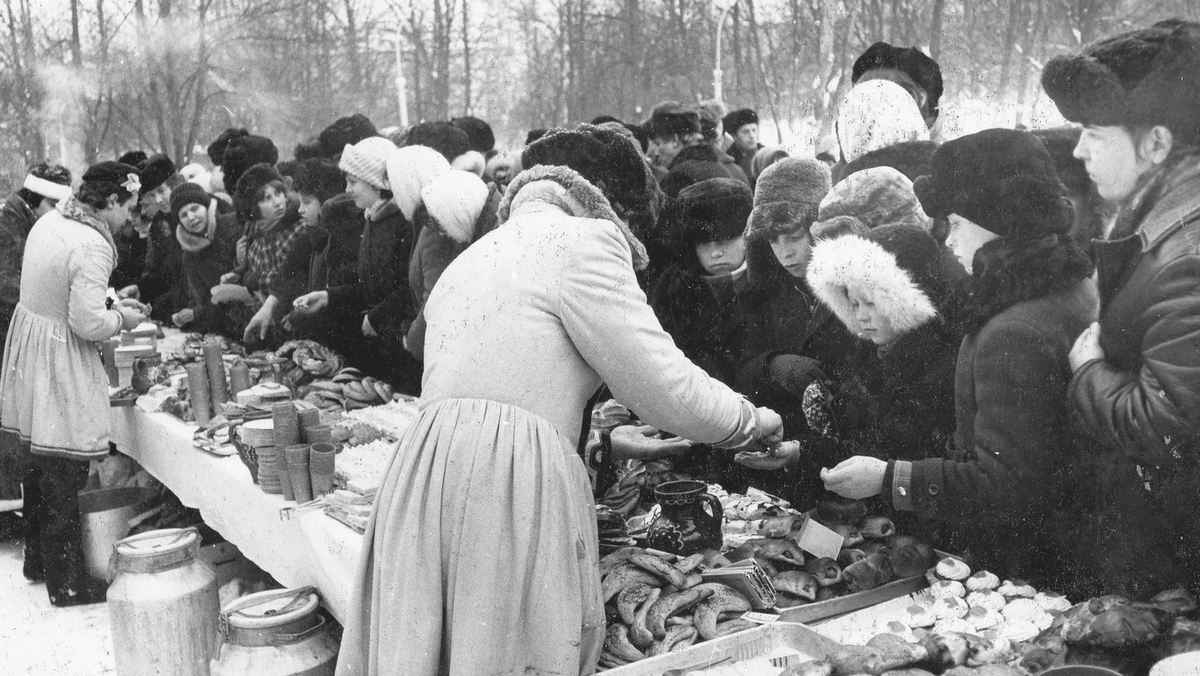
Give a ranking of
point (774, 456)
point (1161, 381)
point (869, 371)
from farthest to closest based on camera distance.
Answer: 1. point (869, 371)
2. point (774, 456)
3. point (1161, 381)

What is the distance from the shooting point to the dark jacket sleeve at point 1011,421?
2.21 metres

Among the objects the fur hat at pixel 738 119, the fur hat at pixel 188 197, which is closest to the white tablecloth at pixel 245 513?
the fur hat at pixel 188 197

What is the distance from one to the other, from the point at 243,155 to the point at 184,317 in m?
1.31

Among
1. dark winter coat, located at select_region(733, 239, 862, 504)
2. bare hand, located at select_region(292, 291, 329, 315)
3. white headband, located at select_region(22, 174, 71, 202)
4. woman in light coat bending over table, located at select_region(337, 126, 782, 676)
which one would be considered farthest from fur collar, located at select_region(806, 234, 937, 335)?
white headband, located at select_region(22, 174, 71, 202)

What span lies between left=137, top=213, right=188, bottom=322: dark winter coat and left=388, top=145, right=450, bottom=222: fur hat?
3.97 m

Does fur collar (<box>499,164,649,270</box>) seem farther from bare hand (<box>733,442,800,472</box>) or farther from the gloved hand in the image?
the gloved hand

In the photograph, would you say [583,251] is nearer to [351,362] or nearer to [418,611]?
[418,611]

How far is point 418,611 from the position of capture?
2123mm

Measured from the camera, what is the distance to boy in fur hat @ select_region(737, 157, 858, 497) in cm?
303

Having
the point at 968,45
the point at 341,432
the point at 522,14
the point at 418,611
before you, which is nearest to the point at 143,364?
the point at 341,432

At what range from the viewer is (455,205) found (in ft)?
13.9

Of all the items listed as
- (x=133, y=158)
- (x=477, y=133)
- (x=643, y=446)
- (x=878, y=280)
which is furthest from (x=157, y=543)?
(x=133, y=158)

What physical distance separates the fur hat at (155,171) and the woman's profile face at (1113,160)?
25.1ft

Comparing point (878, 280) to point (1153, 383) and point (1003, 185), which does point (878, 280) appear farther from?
point (1153, 383)
